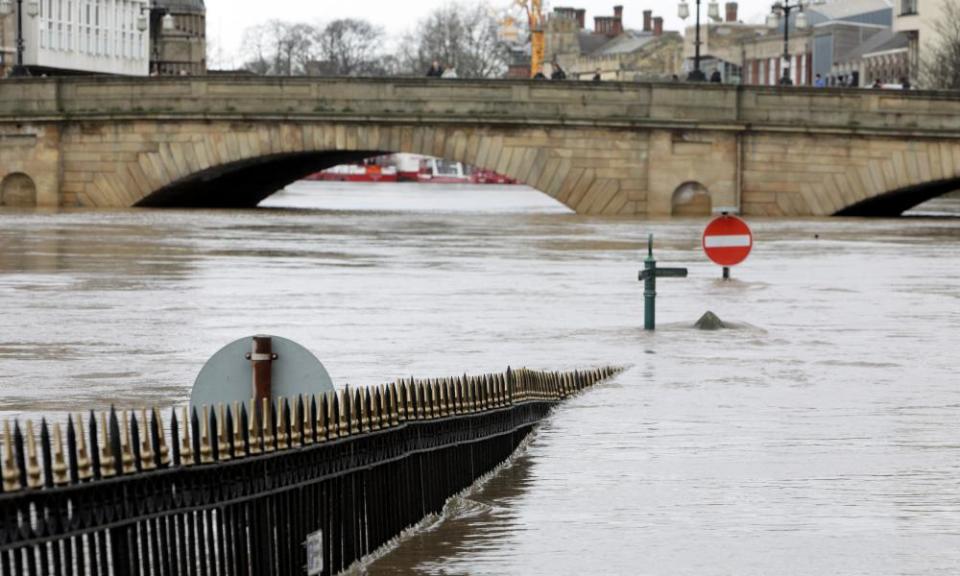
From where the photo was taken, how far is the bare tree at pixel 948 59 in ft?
277

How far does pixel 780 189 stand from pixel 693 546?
1735 inches

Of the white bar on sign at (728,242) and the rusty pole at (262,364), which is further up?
the white bar on sign at (728,242)

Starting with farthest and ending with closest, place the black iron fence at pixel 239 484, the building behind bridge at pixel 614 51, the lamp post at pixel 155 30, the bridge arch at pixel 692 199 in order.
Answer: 1. the building behind bridge at pixel 614 51
2. the lamp post at pixel 155 30
3. the bridge arch at pixel 692 199
4. the black iron fence at pixel 239 484

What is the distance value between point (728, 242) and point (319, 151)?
1196 inches

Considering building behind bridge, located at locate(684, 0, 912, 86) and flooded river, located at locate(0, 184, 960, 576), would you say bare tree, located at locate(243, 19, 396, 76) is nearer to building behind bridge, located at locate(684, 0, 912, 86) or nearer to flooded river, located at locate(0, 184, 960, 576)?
building behind bridge, located at locate(684, 0, 912, 86)

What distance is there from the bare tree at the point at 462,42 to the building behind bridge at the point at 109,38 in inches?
1560

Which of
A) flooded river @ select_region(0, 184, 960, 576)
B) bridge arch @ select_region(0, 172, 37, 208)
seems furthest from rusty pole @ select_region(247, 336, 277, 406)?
bridge arch @ select_region(0, 172, 37, 208)

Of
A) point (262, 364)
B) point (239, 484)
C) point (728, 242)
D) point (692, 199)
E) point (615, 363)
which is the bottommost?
point (615, 363)

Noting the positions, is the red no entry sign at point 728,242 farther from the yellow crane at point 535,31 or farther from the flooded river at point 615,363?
the yellow crane at point 535,31

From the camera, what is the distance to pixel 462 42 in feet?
589

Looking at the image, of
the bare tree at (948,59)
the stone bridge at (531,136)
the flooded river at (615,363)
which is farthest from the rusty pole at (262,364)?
the bare tree at (948,59)

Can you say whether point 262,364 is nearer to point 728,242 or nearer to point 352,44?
point 728,242

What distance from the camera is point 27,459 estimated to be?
5926 millimetres

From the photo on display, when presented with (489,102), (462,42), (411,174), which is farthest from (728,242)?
(462,42)
